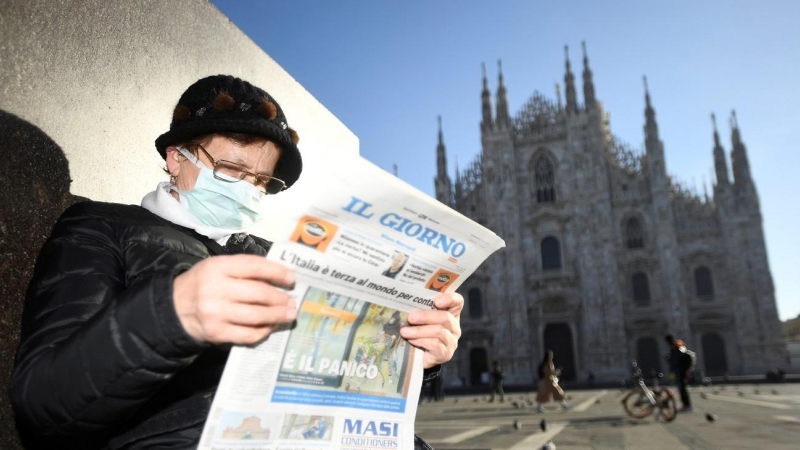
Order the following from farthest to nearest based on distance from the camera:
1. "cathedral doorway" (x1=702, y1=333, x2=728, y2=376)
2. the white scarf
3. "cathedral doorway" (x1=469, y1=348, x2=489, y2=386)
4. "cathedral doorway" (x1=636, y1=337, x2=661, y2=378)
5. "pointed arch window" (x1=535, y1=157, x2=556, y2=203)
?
"pointed arch window" (x1=535, y1=157, x2=556, y2=203), "cathedral doorway" (x1=469, y1=348, x2=489, y2=386), "cathedral doorway" (x1=636, y1=337, x2=661, y2=378), "cathedral doorway" (x1=702, y1=333, x2=728, y2=376), the white scarf

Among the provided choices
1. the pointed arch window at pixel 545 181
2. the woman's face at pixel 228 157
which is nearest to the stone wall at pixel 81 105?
the woman's face at pixel 228 157

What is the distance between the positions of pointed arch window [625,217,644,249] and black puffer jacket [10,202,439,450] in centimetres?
2576

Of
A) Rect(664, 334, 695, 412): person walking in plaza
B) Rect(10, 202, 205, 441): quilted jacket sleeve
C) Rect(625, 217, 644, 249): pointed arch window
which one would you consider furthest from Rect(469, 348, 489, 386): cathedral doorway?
Rect(10, 202, 205, 441): quilted jacket sleeve

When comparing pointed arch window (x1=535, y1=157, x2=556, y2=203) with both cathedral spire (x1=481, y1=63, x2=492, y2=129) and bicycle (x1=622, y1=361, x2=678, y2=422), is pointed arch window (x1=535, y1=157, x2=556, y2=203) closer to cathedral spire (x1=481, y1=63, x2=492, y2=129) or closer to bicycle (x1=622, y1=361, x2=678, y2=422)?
cathedral spire (x1=481, y1=63, x2=492, y2=129)

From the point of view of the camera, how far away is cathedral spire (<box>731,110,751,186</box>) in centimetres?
2433

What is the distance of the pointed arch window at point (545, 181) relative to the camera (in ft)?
86.1

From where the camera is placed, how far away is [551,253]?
84.1 ft

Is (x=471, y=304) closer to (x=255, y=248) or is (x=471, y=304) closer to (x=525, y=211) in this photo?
(x=525, y=211)

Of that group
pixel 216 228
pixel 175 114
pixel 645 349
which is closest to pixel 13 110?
pixel 175 114

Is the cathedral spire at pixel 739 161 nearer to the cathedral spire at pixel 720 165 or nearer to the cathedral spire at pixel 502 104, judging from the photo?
the cathedral spire at pixel 720 165

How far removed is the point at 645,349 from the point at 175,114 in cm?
2511

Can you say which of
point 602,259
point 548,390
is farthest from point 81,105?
point 602,259

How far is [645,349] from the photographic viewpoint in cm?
2328

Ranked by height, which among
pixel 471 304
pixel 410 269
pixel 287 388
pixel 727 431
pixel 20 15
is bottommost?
pixel 727 431
